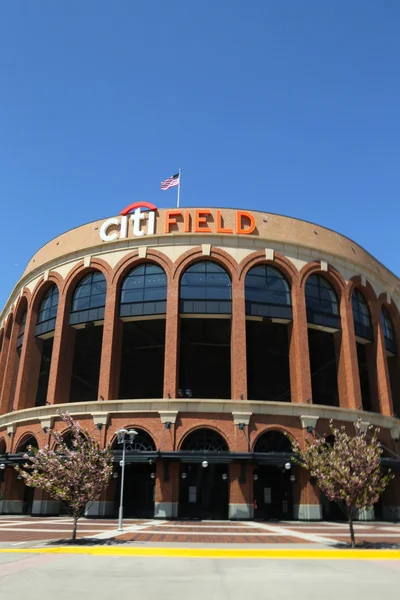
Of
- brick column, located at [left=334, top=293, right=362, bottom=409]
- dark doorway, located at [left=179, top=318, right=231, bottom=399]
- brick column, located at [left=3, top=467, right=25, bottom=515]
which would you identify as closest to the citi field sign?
dark doorway, located at [left=179, top=318, right=231, bottom=399]

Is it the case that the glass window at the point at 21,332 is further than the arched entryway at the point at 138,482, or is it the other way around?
the glass window at the point at 21,332

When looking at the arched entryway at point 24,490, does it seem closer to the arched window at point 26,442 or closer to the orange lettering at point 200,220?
the arched window at point 26,442

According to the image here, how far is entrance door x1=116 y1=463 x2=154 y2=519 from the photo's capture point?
32719 mm

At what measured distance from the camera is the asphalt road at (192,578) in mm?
9297

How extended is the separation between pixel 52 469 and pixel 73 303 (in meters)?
21.4

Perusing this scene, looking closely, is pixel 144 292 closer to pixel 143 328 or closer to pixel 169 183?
pixel 143 328

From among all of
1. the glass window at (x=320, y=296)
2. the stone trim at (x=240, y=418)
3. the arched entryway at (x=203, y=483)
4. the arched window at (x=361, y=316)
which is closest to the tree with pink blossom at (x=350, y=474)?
the stone trim at (x=240, y=418)

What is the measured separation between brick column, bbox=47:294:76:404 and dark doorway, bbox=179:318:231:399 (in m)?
9.33

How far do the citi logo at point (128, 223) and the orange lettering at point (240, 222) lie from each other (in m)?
6.59

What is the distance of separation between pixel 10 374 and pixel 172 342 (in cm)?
1886

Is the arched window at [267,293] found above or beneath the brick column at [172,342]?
above

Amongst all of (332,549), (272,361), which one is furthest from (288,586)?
(272,361)

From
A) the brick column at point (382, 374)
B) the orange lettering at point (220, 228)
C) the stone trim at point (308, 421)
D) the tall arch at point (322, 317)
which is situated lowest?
the stone trim at point (308, 421)

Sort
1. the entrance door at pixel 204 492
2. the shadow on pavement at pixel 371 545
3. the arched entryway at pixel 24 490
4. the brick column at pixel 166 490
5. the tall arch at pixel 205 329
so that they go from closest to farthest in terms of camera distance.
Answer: the shadow on pavement at pixel 371 545 < the brick column at pixel 166 490 < the entrance door at pixel 204 492 < the tall arch at pixel 205 329 < the arched entryway at pixel 24 490
